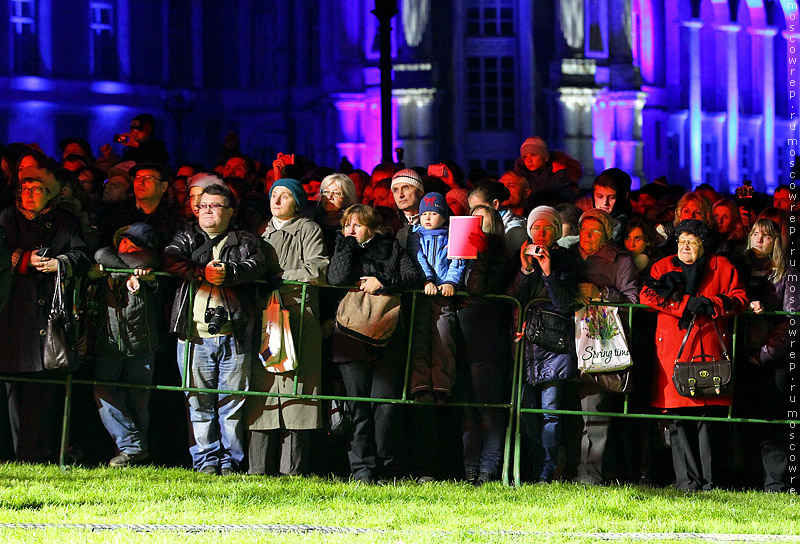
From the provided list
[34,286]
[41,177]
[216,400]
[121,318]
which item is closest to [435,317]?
[216,400]

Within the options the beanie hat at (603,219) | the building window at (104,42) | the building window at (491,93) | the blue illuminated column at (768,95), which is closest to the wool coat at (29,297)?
the beanie hat at (603,219)

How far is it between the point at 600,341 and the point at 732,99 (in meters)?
40.7

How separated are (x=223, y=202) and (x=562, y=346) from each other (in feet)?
8.15

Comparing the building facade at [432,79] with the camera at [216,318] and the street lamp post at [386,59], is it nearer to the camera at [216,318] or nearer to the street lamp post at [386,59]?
the street lamp post at [386,59]

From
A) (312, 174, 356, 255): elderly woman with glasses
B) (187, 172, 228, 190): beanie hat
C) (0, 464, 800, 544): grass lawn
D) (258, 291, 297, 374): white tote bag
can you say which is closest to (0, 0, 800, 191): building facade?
(187, 172, 228, 190): beanie hat

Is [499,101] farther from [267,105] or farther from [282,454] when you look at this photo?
[282,454]

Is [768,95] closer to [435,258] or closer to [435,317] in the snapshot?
[435,258]

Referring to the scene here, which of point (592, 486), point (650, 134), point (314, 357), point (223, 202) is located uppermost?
point (650, 134)

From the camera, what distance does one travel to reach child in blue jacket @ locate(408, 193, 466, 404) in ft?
32.0

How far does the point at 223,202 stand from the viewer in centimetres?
994

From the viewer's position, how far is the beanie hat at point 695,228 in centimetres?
981

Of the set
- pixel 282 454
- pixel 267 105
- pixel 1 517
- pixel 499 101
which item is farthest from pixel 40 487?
pixel 267 105

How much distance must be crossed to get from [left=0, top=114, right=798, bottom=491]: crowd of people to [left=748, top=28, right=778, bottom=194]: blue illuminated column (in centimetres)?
4055

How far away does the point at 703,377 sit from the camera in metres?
9.59
